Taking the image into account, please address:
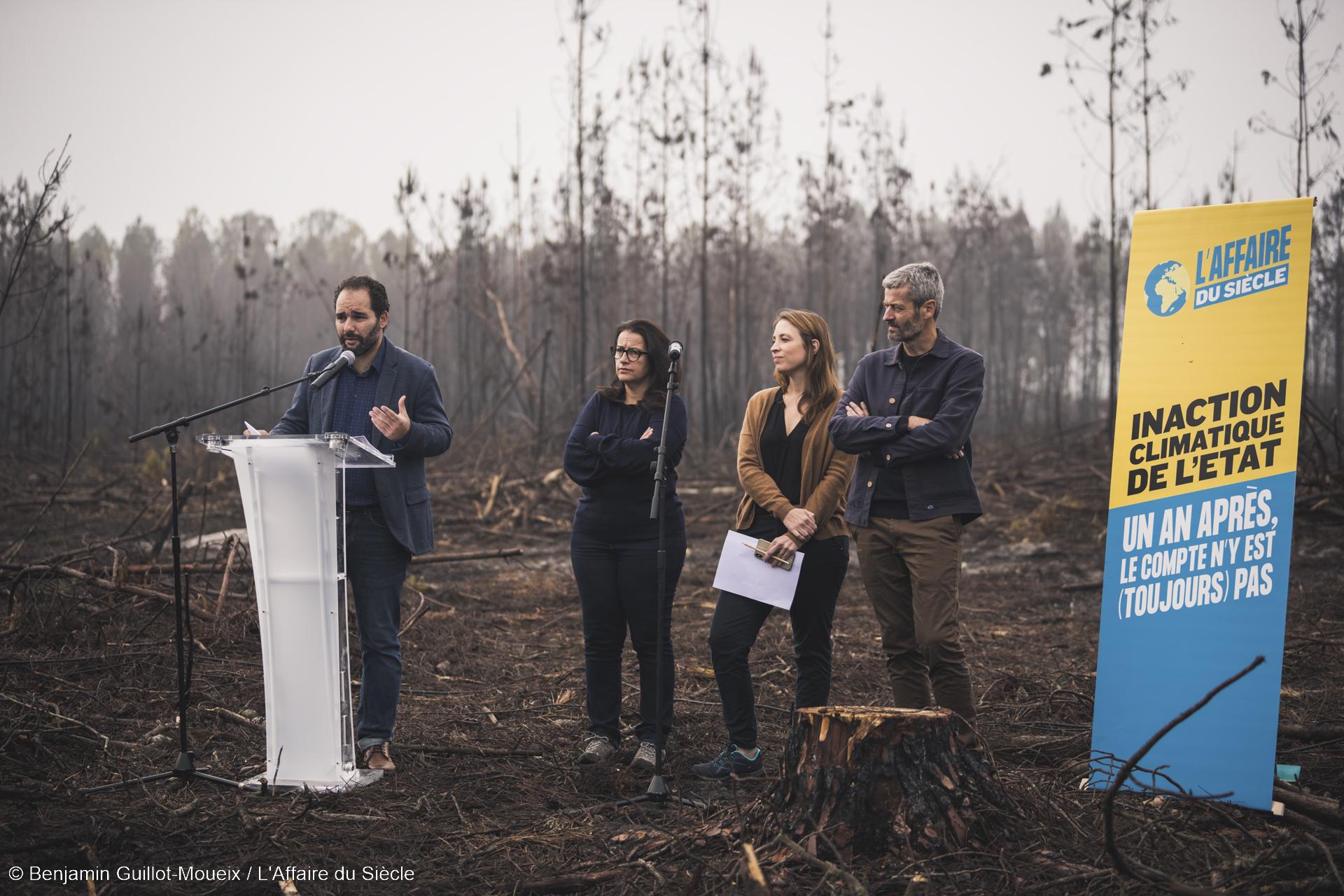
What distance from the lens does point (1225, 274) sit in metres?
4.09

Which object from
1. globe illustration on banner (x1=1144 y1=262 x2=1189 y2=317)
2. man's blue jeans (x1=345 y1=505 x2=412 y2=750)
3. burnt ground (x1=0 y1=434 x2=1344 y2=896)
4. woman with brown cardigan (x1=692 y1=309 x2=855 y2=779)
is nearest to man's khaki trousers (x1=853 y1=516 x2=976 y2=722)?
woman with brown cardigan (x1=692 y1=309 x2=855 y2=779)

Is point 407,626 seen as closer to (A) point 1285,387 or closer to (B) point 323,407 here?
Answer: (B) point 323,407

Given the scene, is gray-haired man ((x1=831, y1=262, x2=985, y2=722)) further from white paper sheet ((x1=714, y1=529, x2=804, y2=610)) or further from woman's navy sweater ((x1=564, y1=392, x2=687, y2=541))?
woman's navy sweater ((x1=564, y1=392, x2=687, y2=541))

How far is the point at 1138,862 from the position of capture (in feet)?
10.9

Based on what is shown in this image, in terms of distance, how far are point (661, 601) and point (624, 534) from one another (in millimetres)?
623

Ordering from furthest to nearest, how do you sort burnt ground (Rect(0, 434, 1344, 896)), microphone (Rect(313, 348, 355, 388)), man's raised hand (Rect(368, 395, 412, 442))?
man's raised hand (Rect(368, 395, 412, 442)) < microphone (Rect(313, 348, 355, 388)) < burnt ground (Rect(0, 434, 1344, 896))

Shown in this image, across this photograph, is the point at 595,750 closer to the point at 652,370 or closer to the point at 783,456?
the point at 783,456

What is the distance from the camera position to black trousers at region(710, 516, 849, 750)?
15.0 feet

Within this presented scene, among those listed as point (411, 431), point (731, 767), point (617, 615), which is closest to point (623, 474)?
point (617, 615)

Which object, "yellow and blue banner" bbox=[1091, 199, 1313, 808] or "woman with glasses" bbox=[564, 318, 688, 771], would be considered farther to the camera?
"woman with glasses" bbox=[564, 318, 688, 771]

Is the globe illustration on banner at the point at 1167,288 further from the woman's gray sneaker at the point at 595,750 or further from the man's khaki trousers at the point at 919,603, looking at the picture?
the woman's gray sneaker at the point at 595,750

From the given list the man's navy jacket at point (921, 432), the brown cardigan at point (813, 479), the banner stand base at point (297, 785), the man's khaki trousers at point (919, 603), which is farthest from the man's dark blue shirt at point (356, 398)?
the man's khaki trousers at point (919, 603)

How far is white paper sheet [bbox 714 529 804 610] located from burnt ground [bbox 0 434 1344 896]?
0.85 m

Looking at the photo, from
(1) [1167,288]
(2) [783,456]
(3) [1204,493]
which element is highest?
(1) [1167,288]
